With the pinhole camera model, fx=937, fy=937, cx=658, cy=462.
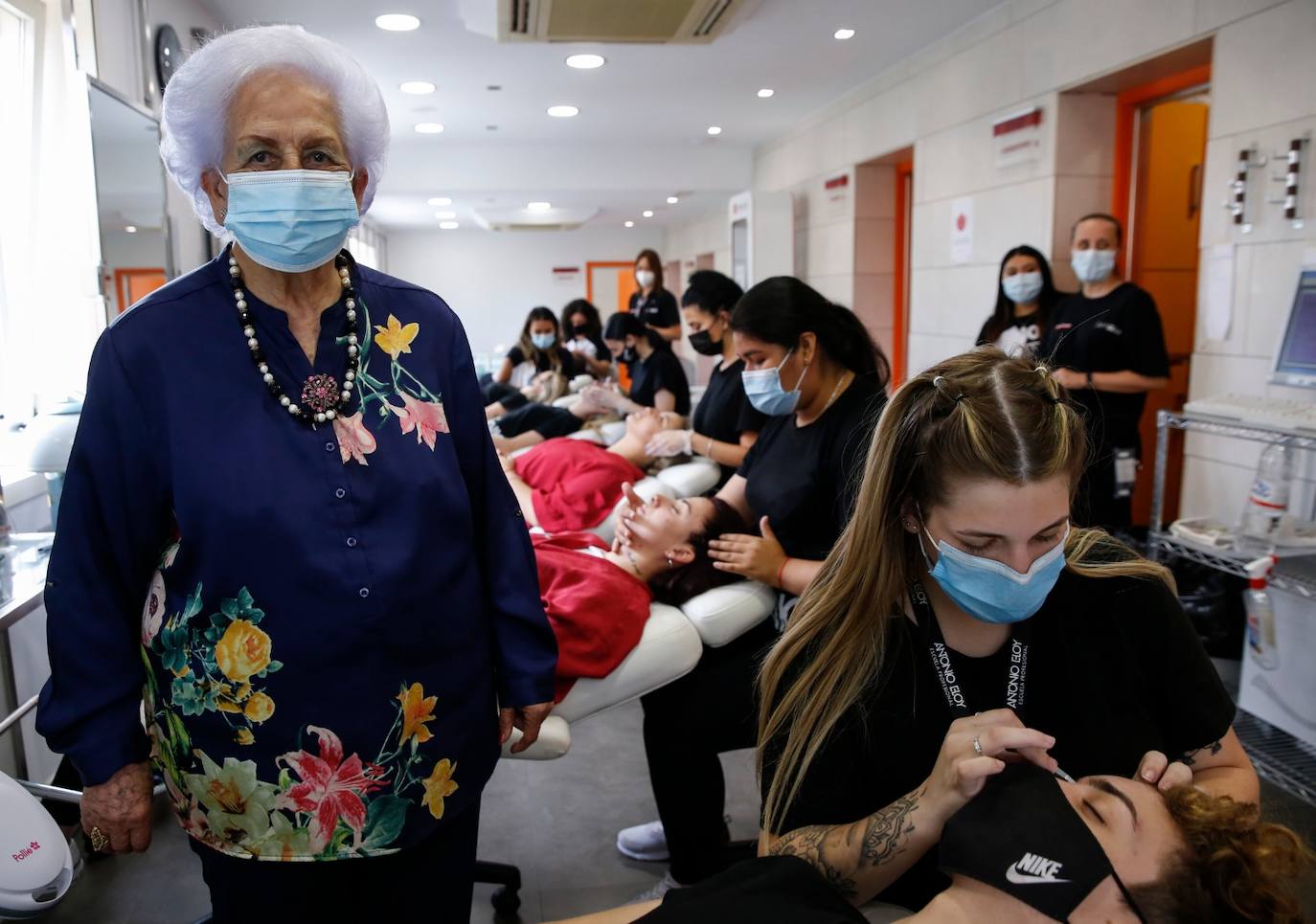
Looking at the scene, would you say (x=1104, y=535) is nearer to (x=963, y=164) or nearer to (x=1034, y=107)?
(x=1034, y=107)

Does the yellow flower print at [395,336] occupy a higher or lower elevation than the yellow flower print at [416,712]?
higher

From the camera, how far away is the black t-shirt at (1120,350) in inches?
145

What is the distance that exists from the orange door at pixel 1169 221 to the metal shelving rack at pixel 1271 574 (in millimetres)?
1849

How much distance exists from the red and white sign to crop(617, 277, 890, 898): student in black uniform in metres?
2.97

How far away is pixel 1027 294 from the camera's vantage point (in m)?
4.33

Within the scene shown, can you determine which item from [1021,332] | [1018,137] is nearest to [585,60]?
[1018,137]

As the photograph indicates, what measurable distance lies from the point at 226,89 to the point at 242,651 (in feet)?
2.34

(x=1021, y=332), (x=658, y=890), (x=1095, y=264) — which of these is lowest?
(x=658, y=890)

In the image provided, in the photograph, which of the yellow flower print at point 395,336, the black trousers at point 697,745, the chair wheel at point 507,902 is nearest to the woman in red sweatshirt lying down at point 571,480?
the black trousers at point 697,745

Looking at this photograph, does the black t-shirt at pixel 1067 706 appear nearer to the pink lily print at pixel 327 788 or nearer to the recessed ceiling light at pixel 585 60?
the pink lily print at pixel 327 788

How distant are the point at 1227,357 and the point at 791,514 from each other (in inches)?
94.5

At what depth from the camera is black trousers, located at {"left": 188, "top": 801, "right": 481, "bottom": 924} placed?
1238mm

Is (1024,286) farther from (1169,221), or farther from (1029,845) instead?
(1029,845)

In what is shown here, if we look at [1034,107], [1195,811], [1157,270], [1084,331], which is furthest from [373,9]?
[1195,811]
